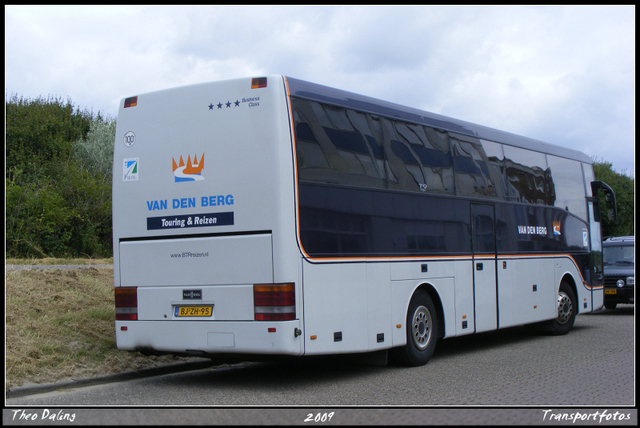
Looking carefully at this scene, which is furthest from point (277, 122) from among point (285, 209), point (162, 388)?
point (162, 388)

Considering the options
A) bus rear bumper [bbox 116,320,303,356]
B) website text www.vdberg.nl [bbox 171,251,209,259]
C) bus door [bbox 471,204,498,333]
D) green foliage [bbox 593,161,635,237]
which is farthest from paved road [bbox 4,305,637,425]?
green foliage [bbox 593,161,635,237]

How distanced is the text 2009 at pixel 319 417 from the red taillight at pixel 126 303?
342 centimetres

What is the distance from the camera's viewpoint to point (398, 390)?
796 centimetres

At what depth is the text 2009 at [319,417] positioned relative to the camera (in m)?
6.22

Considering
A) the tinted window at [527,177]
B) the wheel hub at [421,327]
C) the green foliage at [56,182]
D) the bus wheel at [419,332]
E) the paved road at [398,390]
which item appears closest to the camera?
the paved road at [398,390]

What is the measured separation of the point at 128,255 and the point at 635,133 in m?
6.30

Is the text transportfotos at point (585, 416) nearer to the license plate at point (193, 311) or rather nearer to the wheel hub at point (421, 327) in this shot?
the wheel hub at point (421, 327)

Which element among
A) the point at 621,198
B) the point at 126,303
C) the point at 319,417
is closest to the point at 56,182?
the point at 126,303

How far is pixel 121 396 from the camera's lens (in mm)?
7781

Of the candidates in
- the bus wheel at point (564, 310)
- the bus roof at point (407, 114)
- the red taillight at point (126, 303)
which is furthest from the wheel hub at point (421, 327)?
the bus wheel at point (564, 310)

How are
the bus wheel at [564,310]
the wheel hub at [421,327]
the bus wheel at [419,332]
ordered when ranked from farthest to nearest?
the bus wheel at [564,310]
the wheel hub at [421,327]
the bus wheel at [419,332]

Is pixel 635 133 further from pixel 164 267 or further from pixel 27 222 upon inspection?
pixel 27 222

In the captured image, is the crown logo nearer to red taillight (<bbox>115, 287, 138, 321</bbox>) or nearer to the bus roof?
the bus roof

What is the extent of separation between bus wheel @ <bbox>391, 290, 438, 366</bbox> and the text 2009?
133 inches
